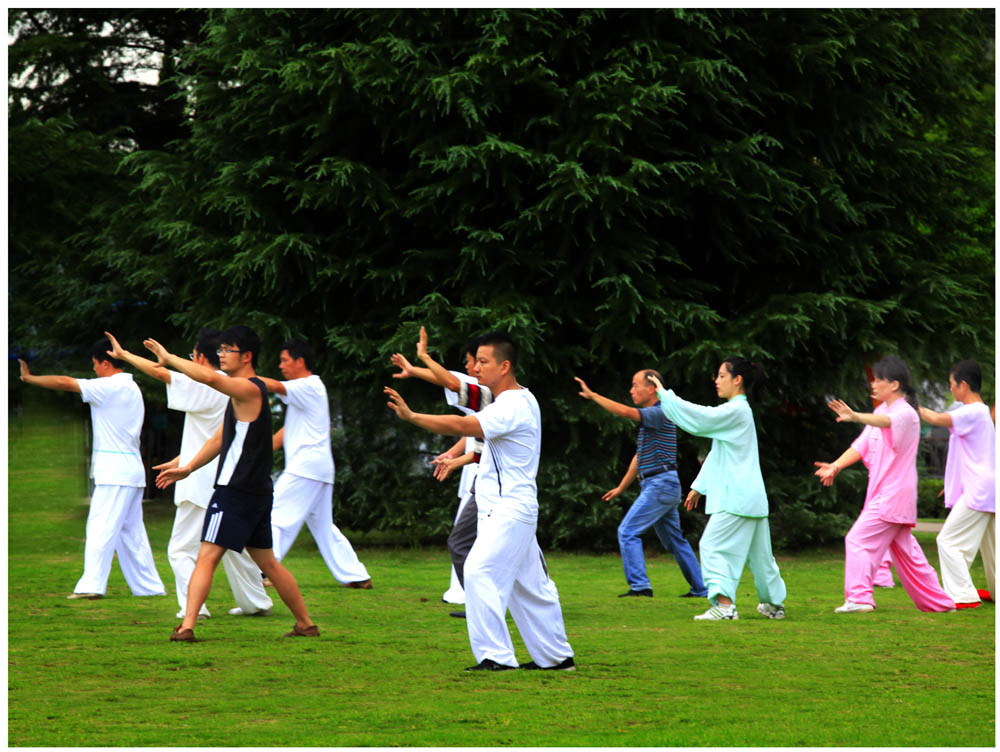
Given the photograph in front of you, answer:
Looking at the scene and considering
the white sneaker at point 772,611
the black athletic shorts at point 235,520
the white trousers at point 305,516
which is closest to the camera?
the black athletic shorts at point 235,520

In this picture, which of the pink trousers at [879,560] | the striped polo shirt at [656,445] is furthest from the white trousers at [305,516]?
the pink trousers at [879,560]

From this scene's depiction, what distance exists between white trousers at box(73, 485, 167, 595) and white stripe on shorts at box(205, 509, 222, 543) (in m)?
3.10

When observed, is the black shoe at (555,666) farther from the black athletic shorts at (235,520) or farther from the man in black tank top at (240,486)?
the black athletic shorts at (235,520)

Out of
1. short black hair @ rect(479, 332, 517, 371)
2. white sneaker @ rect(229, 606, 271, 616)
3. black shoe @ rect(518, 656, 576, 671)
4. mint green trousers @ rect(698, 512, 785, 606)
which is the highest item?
short black hair @ rect(479, 332, 517, 371)

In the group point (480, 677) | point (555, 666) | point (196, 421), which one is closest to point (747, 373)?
point (555, 666)

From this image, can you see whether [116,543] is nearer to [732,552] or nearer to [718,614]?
[718,614]

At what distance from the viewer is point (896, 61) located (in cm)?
1767

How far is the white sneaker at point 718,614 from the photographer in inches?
410

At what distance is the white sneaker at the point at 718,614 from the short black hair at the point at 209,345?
452cm

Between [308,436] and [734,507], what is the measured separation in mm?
4248

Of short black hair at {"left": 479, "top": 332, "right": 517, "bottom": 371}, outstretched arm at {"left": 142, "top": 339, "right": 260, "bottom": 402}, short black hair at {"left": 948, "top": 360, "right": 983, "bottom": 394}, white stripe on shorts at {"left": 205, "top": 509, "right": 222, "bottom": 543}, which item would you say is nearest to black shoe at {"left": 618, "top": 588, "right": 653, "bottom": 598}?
short black hair at {"left": 948, "top": 360, "right": 983, "bottom": 394}

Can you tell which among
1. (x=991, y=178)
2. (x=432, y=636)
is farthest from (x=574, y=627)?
(x=991, y=178)

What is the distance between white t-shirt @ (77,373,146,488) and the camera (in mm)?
11766

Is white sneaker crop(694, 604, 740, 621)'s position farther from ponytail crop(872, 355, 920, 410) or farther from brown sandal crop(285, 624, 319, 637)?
brown sandal crop(285, 624, 319, 637)
